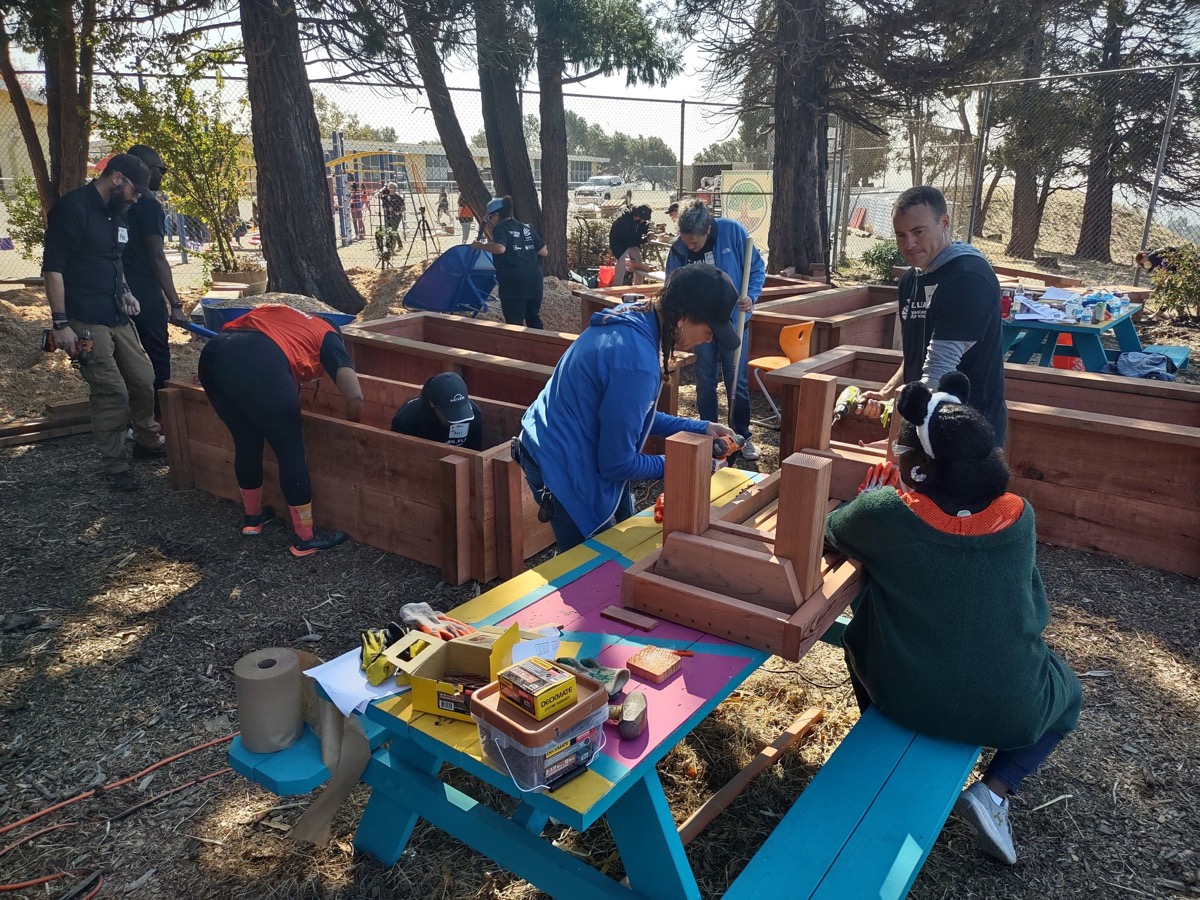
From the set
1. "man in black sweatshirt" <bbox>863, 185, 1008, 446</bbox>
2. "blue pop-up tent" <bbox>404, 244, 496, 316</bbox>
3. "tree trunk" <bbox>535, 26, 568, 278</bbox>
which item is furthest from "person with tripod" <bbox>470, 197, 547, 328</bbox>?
"man in black sweatshirt" <bbox>863, 185, 1008, 446</bbox>

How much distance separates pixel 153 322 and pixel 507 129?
25.3ft

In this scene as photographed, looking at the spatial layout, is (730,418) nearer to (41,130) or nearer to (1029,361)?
(1029,361)

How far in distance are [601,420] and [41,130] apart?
30870 mm

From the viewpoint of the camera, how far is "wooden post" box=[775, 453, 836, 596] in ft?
6.59

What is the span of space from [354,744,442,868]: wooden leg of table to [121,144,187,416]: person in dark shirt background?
175 inches

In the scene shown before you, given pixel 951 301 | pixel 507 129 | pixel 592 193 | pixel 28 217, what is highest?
pixel 592 193

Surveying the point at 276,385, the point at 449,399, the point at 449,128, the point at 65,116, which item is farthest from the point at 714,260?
the point at 449,128

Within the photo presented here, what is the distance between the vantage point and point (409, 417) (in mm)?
4352

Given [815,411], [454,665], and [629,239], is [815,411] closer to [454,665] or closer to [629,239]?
[454,665]

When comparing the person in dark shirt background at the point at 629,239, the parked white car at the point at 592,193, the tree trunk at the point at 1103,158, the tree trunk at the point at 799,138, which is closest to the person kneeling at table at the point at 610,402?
the person in dark shirt background at the point at 629,239

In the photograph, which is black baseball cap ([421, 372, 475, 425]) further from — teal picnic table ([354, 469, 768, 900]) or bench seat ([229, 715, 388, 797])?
bench seat ([229, 715, 388, 797])

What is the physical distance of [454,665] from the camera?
1.94 metres

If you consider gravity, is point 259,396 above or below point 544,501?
above

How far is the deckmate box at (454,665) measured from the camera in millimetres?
1848
